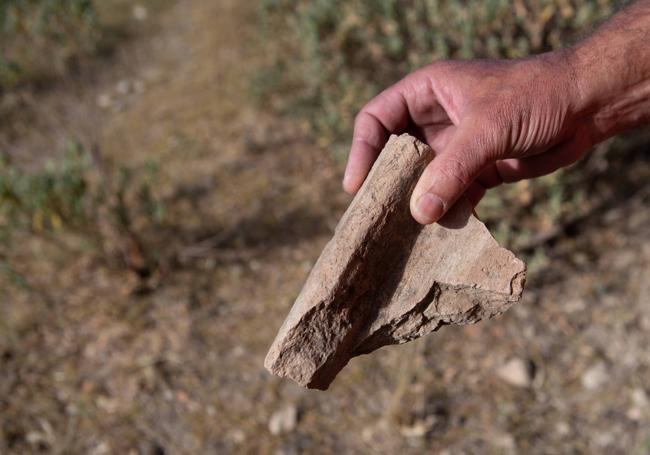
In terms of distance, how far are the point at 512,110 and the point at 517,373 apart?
1.50 m

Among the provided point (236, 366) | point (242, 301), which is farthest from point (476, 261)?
point (242, 301)

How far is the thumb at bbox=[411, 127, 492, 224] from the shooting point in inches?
71.0

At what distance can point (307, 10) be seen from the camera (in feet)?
12.8

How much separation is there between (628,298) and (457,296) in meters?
1.76

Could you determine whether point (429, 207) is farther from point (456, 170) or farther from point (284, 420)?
point (284, 420)

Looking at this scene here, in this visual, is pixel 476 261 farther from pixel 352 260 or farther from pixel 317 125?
pixel 317 125

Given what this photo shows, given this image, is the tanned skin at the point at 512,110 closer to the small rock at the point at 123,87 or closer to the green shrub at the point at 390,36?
the green shrub at the point at 390,36

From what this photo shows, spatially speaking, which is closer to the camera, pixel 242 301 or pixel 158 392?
pixel 158 392

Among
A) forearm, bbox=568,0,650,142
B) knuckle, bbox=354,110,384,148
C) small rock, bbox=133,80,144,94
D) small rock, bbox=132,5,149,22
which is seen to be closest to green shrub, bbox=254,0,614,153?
forearm, bbox=568,0,650,142

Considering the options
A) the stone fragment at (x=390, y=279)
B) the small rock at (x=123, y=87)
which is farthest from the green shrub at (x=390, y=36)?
the small rock at (x=123, y=87)

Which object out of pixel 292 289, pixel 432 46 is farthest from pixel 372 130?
pixel 292 289

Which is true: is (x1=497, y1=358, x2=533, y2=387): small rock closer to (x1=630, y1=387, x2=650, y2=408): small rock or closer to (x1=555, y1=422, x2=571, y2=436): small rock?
(x1=555, y1=422, x2=571, y2=436): small rock

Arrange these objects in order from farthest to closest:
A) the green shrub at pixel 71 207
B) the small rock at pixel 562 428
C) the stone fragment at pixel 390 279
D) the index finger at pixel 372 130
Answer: the green shrub at pixel 71 207 < the small rock at pixel 562 428 < the index finger at pixel 372 130 < the stone fragment at pixel 390 279

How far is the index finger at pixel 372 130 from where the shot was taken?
2.18 m
